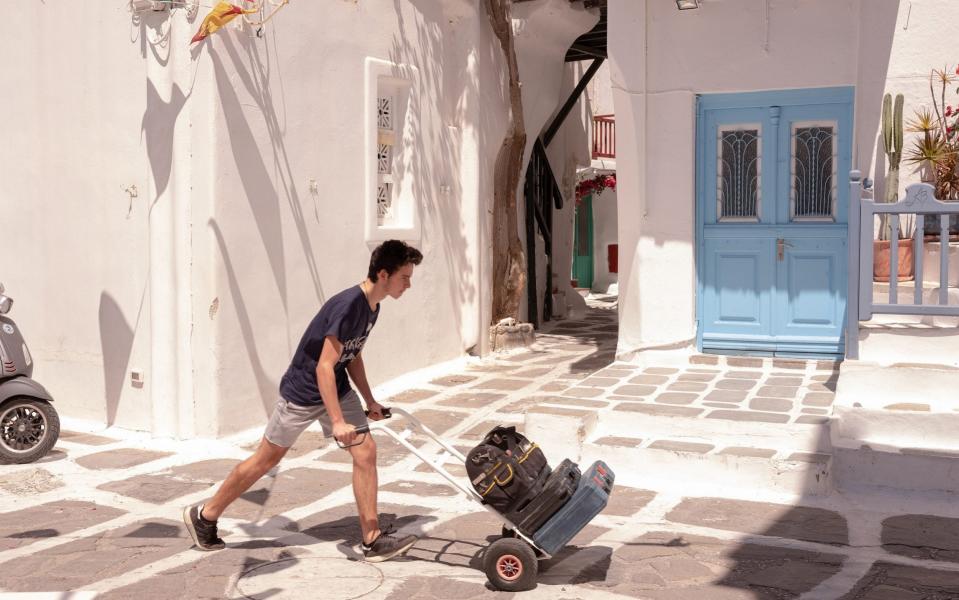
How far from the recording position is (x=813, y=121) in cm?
953

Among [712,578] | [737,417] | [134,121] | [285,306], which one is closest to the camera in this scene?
[712,578]

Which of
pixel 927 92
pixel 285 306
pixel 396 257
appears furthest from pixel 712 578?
pixel 927 92

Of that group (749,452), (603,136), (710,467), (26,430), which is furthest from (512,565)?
(603,136)

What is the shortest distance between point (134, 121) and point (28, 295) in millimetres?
2064

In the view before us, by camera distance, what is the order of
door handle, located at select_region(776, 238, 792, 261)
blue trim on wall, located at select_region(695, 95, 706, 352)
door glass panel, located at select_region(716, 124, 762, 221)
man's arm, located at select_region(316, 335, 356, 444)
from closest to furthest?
man's arm, located at select_region(316, 335, 356, 444) → door handle, located at select_region(776, 238, 792, 261) → door glass panel, located at select_region(716, 124, 762, 221) → blue trim on wall, located at select_region(695, 95, 706, 352)

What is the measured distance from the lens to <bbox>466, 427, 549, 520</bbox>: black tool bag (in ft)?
15.9

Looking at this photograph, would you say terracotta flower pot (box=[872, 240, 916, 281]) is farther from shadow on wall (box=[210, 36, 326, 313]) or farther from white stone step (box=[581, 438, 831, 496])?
shadow on wall (box=[210, 36, 326, 313])

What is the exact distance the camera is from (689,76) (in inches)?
385

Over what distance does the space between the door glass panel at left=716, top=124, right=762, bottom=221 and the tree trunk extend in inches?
130

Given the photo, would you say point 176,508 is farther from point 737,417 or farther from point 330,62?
point 330,62

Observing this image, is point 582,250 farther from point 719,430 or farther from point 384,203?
point 719,430

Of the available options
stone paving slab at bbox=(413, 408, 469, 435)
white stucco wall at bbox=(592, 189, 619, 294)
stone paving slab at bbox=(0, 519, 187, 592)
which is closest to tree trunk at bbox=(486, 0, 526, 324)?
stone paving slab at bbox=(413, 408, 469, 435)

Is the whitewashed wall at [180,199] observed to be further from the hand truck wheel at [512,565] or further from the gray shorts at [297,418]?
the hand truck wheel at [512,565]

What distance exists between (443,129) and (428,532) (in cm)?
635
